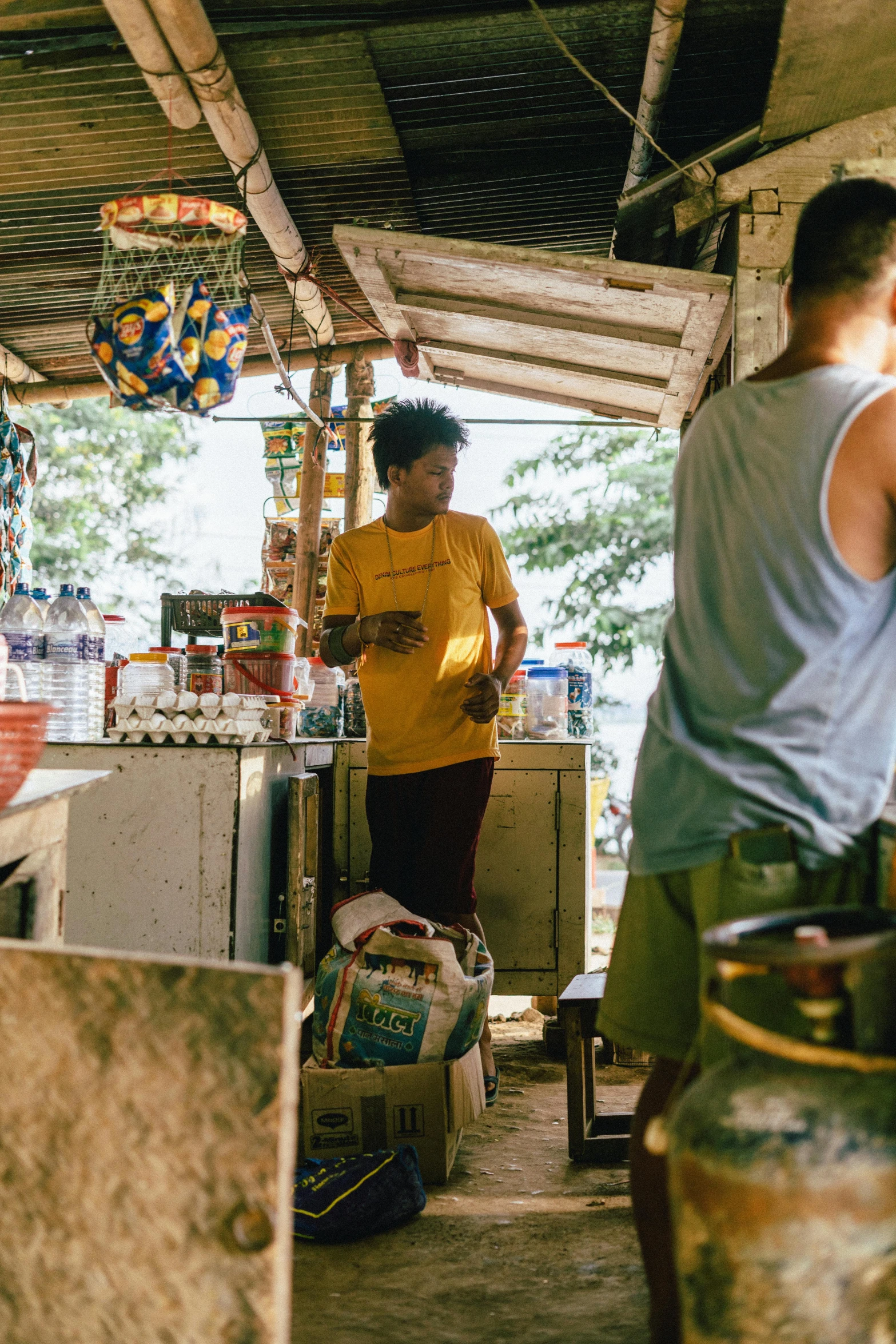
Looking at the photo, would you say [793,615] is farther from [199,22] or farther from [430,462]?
[199,22]

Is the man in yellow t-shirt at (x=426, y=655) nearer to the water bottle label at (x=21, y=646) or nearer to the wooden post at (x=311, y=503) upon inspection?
the water bottle label at (x=21, y=646)

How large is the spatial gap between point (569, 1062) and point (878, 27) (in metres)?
3.05

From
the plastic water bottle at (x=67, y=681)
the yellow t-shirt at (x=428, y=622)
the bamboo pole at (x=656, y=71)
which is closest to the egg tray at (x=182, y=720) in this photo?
the plastic water bottle at (x=67, y=681)

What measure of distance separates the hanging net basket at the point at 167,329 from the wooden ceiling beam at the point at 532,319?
1.57 meters

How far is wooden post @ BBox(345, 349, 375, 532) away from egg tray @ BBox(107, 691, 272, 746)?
3342mm

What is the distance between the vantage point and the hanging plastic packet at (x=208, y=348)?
274cm

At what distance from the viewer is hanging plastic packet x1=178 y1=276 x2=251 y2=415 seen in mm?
2742

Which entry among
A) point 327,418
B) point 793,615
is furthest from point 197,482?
point 793,615

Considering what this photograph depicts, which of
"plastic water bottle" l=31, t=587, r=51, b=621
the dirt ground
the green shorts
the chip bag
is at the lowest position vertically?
the dirt ground

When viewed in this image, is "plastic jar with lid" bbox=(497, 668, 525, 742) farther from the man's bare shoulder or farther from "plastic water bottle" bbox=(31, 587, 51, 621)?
the man's bare shoulder

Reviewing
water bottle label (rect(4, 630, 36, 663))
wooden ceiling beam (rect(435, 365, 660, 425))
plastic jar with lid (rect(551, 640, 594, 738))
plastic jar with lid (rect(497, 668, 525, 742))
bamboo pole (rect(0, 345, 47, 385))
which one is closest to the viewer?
water bottle label (rect(4, 630, 36, 663))

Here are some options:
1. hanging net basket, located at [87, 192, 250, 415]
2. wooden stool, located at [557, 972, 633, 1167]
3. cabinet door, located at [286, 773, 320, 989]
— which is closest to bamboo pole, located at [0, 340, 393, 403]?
cabinet door, located at [286, 773, 320, 989]

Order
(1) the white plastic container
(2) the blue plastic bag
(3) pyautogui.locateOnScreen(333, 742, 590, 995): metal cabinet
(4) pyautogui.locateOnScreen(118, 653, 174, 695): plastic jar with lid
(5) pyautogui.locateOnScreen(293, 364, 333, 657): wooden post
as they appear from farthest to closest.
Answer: (5) pyautogui.locateOnScreen(293, 364, 333, 657): wooden post → (1) the white plastic container → (3) pyautogui.locateOnScreen(333, 742, 590, 995): metal cabinet → (4) pyautogui.locateOnScreen(118, 653, 174, 695): plastic jar with lid → (2) the blue plastic bag

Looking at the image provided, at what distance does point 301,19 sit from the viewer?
3414mm
